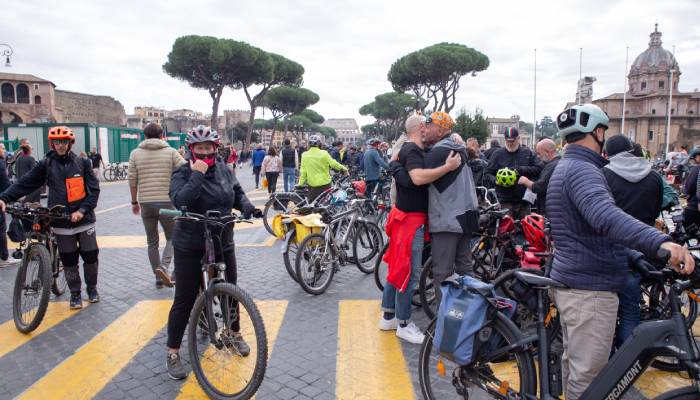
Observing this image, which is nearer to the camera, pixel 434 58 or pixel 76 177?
pixel 76 177

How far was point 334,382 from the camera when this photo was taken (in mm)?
3410

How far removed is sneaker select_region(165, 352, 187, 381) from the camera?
344cm

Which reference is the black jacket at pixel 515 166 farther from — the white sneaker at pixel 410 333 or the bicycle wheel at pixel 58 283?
the bicycle wheel at pixel 58 283

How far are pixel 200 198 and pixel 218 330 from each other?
95 centimetres

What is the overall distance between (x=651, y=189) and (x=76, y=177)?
5.11m

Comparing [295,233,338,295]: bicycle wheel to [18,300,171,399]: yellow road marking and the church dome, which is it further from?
the church dome

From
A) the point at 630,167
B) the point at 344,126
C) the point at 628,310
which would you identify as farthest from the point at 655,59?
the point at 344,126

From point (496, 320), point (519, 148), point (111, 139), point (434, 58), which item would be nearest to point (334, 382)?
point (496, 320)

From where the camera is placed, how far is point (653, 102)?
7512 cm

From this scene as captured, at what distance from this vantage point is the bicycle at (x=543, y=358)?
6.54 ft

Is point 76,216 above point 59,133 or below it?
below

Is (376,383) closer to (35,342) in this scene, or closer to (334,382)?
(334,382)

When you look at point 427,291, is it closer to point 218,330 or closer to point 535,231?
point 535,231

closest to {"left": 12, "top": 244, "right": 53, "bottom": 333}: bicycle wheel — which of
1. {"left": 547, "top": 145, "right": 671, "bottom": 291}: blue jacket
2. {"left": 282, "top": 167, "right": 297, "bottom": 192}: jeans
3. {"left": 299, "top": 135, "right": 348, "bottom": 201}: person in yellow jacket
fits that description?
{"left": 547, "top": 145, "right": 671, "bottom": 291}: blue jacket
